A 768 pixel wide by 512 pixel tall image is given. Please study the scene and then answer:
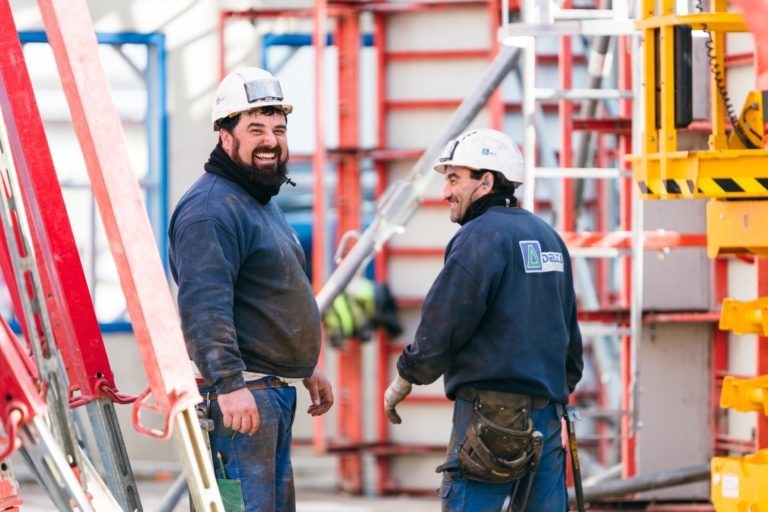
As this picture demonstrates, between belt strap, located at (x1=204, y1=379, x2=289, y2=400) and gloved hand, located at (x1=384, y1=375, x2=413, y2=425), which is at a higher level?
belt strap, located at (x1=204, y1=379, x2=289, y2=400)

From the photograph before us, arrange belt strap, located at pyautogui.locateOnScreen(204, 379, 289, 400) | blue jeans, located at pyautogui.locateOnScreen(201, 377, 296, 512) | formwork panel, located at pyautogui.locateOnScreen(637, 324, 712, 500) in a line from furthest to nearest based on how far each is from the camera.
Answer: formwork panel, located at pyautogui.locateOnScreen(637, 324, 712, 500), belt strap, located at pyautogui.locateOnScreen(204, 379, 289, 400), blue jeans, located at pyautogui.locateOnScreen(201, 377, 296, 512)

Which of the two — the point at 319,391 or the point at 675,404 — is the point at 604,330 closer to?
the point at 675,404

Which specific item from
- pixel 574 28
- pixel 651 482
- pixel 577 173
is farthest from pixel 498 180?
pixel 651 482

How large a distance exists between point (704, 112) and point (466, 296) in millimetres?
3947

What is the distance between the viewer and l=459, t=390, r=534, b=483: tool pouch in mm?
6727

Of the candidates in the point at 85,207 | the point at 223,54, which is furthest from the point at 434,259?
the point at 85,207

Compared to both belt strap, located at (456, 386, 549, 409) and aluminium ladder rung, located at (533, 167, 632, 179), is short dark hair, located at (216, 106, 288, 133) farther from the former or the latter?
aluminium ladder rung, located at (533, 167, 632, 179)

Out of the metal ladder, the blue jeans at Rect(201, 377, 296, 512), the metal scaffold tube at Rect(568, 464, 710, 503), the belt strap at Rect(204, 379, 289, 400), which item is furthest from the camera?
the metal scaffold tube at Rect(568, 464, 710, 503)

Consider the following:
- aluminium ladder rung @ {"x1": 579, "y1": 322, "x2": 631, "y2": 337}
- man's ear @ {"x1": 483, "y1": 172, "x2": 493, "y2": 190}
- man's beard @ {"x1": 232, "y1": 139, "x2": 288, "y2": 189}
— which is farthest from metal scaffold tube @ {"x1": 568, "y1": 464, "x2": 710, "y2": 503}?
man's beard @ {"x1": 232, "y1": 139, "x2": 288, "y2": 189}

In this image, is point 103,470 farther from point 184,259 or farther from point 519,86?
point 519,86

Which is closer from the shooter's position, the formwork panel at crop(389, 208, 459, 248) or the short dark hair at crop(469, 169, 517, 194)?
the short dark hair at crop(469, 169, 517, 194)

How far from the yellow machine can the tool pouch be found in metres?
1.30

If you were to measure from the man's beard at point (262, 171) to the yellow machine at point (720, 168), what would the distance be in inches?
69.7

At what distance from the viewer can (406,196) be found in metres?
10.8
